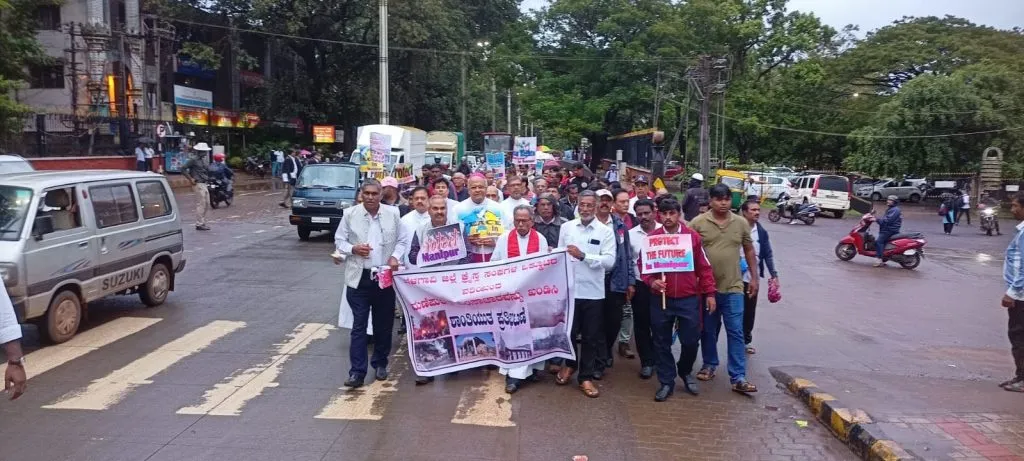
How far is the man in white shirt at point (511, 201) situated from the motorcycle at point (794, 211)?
21508mm

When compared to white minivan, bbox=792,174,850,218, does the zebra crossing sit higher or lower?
lower

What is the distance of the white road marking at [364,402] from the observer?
5.75m

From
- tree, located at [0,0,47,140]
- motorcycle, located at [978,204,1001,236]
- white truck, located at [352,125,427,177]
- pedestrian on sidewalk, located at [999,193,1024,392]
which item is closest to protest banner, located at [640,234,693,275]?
pedestrian on sidewalk, located at [999,193,1024,392]

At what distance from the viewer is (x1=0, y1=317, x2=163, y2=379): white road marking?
6898 mm

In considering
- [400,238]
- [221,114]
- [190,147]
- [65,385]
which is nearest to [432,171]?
[400,238]

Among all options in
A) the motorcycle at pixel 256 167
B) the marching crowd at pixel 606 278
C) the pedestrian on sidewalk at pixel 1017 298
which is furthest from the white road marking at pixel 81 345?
the motorcycle at pixel 256 167

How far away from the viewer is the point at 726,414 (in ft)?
20.0

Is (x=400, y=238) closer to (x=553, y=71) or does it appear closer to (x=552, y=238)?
(x=552, y=238)

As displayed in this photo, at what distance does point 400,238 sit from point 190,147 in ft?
101

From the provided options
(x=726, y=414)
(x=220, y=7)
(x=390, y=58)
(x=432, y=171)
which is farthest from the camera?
(x=390, y=58)

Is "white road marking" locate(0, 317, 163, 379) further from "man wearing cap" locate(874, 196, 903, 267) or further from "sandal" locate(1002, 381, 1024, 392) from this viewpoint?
"man wearing cap" locate(874, 196, 903, 267)

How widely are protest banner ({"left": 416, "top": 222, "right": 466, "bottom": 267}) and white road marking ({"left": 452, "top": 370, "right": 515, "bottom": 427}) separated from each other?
119 centimetres

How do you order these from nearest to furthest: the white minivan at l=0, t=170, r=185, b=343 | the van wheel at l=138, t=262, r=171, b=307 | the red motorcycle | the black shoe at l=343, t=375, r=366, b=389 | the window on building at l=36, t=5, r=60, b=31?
1. the black shoe at l=343, t=375, r=366, b=389
2. the white minivan at l=0, t=170, r=185, b=343
3. the van wheel at l=138, t=262, r=171, b=307
4. the red motorcycle
5. the window on building at l=36, t=5, r=60, b=31

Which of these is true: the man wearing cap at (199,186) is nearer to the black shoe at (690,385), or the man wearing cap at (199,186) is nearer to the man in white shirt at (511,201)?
the man in white shirt at (511,201)
